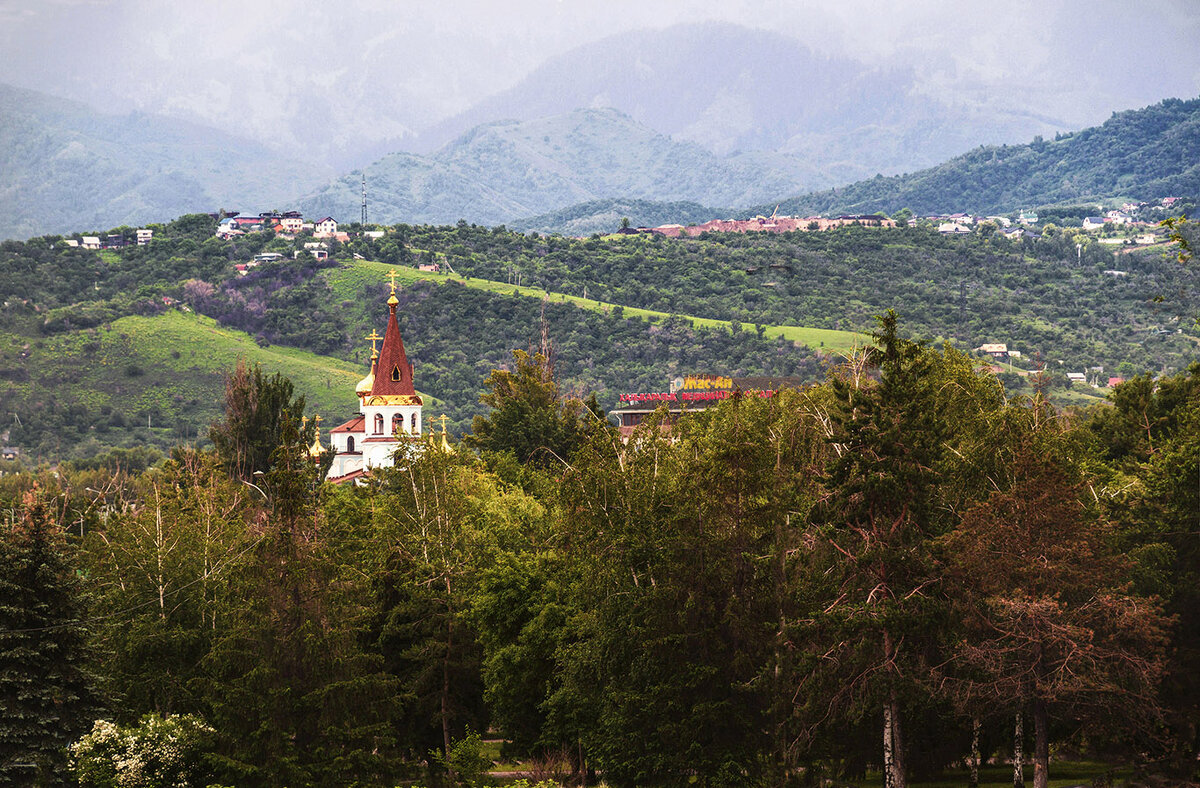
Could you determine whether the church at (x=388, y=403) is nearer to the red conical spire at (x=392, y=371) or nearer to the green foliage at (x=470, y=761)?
the red conical spire at (x=392, y=371)

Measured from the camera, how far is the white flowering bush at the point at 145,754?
141ft

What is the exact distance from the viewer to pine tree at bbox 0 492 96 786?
1721 inches

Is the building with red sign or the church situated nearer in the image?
the church

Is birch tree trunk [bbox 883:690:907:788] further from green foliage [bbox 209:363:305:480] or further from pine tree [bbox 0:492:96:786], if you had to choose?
green foliage [bbox 209:363:305:480]

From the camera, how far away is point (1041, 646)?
39.9m

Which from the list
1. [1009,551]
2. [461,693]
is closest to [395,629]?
[461,693]

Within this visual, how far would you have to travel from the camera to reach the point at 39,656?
44.1m

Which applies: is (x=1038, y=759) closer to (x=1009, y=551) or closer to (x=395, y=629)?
(x=1009, y=551)

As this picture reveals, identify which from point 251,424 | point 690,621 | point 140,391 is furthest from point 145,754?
point 140,391

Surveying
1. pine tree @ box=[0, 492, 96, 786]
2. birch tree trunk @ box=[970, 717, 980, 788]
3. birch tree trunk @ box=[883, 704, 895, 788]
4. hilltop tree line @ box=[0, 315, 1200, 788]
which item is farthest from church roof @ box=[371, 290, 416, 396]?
birch tree trunk @ box=[883, 704, 895, 788]

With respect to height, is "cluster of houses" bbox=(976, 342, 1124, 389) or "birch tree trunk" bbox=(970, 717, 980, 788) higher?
"cluster of houses" bbox=(976, 342, 1124, 389)

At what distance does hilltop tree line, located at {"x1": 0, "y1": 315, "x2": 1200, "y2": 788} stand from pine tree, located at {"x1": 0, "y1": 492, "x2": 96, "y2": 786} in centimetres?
10

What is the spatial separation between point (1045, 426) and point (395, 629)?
24.0 m

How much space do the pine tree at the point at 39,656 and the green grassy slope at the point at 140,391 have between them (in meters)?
127
